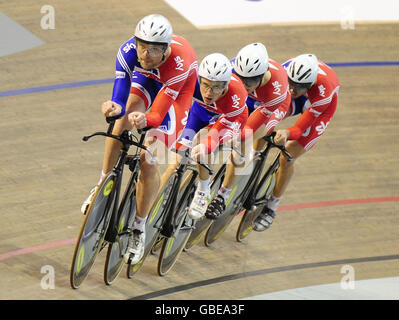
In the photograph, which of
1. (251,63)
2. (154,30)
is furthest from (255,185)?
(154,30)

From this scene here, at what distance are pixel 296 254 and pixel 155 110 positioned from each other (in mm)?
1906

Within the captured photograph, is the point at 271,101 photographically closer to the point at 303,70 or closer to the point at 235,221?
the point at 303,70

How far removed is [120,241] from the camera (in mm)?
5355

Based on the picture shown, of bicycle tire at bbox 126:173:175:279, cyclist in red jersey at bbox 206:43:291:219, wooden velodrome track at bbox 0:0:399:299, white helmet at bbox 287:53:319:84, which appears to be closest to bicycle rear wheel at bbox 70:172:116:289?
wooden velodrome track at bbox 0:0:399:299

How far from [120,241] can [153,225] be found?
0.36 meters

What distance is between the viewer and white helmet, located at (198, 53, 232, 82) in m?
5.28

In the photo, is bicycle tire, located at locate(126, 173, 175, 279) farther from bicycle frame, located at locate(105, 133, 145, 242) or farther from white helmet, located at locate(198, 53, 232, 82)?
white helmet, located at locate(198, 53, 232, 82)

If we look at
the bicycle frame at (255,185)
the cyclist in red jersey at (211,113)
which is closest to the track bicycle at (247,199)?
the bicycle frame at (255,185)

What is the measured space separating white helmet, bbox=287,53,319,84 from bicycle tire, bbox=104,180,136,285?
4.96 ft

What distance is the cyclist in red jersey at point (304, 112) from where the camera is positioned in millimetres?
6055

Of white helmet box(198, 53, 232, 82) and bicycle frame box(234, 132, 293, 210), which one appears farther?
bicycle frame box(234, 132, 293, 210)

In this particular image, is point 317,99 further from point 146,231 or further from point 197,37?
point 197,37

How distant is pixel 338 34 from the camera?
32.3 ft

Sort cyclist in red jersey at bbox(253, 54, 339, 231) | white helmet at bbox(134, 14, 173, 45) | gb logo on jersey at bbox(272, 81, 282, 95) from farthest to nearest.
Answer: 1. cyclist in red jersey at bbox(253, 54, 339, 231)
2. gb logo on jersey at bbox(272, 81, 282, 95)
3. white helmet at bbox(134, 14, 173, 45)
